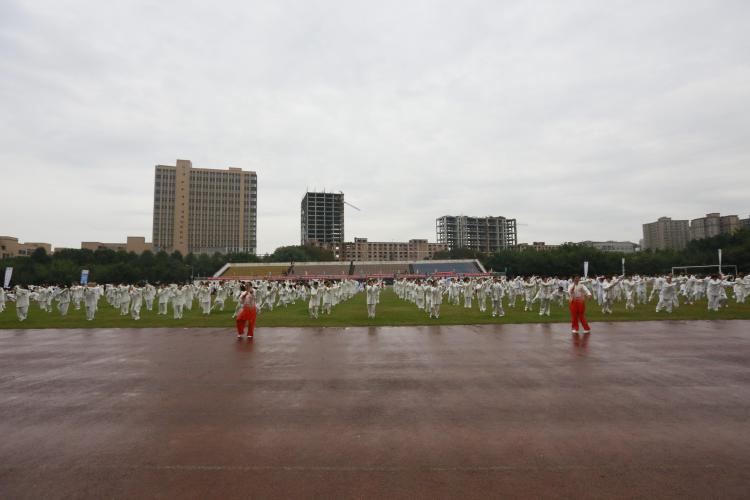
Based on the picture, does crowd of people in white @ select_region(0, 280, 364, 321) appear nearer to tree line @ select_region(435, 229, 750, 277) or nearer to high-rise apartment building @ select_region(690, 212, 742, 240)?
tree line @ select_region(435, 229, 750, 277)

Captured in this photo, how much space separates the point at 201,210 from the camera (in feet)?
528

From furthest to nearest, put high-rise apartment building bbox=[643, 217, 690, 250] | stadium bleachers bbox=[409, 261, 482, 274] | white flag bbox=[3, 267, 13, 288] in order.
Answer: high-rise apartment building bbox=[643, 217, 690, 250] → stadium bleachers bbox=[409, 261, 482, 274] → white flag bbox=[3, 267, 13, 288]

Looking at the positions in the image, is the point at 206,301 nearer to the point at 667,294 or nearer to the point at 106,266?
the point at 667,294

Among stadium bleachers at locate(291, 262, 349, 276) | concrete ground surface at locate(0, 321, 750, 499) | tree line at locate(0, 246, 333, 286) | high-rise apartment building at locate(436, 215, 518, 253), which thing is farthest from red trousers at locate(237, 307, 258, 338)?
high-rise apartment building at locate(436, 215, 518, 253)

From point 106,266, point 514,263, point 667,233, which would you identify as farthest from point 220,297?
point 667,233

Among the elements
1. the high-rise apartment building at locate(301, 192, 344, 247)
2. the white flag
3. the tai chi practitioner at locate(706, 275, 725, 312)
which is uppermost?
the high-rise apartment building at locate(301, 192, 344, 247)

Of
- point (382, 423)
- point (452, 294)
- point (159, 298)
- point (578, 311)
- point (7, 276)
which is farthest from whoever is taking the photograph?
point (7, 276)

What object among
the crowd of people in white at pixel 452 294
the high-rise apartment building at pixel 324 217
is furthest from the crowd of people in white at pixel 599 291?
the high-rise apartment building at pixel 324 217

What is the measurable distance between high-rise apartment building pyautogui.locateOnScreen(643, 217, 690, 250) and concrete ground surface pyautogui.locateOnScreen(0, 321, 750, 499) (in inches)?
7772

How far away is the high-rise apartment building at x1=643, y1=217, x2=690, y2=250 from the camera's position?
17388 centimetres

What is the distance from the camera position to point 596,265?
73688mm

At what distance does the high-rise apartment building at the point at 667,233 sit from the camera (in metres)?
174

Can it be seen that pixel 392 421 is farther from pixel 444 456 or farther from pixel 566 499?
pixel 566 499

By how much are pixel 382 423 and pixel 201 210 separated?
561 ft
